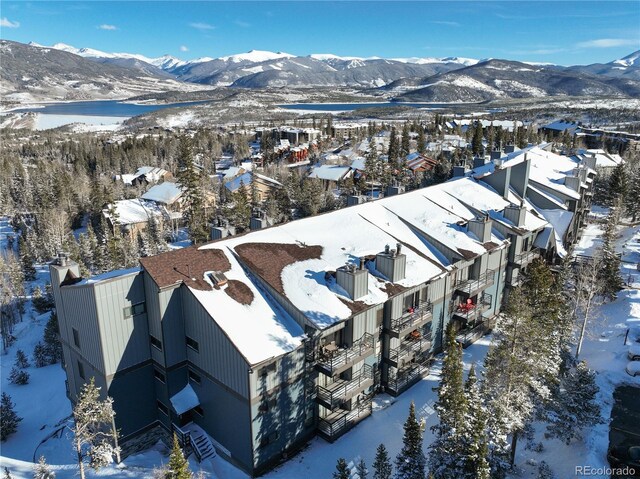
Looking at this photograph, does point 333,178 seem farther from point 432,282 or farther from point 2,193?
point 2,193

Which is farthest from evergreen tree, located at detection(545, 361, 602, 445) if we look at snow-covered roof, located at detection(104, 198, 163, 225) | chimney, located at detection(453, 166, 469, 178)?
snow-covered roof, located at detection(104, 198, 163, 225)

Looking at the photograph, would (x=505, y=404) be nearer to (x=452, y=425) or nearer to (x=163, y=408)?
(x=452, y=425)

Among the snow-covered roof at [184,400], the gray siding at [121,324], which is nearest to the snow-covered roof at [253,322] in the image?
the gray siding at [121,324]

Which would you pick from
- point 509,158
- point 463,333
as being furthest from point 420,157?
point 463,333

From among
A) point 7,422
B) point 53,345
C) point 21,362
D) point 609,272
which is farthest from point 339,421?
point 21,362

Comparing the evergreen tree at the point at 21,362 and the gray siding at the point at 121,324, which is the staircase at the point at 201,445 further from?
the evergreen tree at the point at 21,362

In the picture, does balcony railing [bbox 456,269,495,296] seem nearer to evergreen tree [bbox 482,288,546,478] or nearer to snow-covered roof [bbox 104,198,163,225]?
evergreen tree [bbox 482,288,546,478]
